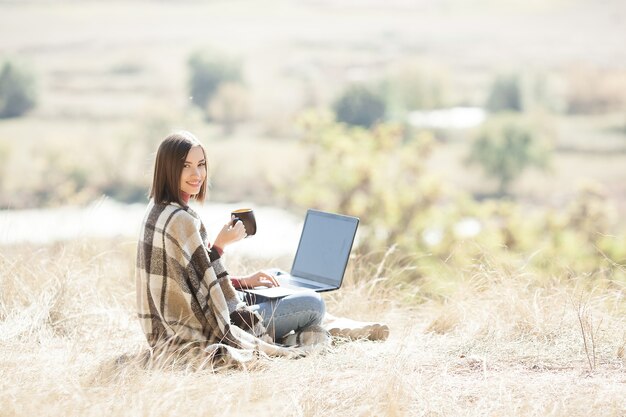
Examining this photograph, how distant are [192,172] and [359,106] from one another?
21.6m

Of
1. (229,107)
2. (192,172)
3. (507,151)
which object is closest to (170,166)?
(192,172)

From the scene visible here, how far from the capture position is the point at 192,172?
122 inches

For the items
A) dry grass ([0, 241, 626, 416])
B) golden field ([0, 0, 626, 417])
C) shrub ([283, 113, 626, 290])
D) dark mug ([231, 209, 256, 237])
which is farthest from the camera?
shrub ([283, 113, 626, 290])

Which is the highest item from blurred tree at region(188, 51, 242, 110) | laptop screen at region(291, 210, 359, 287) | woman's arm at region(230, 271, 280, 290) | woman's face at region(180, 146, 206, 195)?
blurred tree at region(188, 51, 242, 110)

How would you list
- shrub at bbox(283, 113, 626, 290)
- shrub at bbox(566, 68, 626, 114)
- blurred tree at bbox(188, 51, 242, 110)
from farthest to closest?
blurred tree at bbox(188, 51, 242, 110), shrub at bbox(566, 68, 626, 114), shrub at bbox(283, 113, 626, 290)

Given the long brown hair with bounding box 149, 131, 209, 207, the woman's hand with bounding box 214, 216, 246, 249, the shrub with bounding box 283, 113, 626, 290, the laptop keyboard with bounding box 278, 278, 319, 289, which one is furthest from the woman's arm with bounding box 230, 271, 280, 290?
the shrub with bounding box 283, 113, 626, 290

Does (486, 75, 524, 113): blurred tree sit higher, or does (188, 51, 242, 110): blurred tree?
(188, 51, 242, 110): blurred tree

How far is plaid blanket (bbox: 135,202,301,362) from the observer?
307 centimetres

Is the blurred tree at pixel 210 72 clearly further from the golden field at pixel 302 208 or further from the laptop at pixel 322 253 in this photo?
the laptop at pixel 322 253

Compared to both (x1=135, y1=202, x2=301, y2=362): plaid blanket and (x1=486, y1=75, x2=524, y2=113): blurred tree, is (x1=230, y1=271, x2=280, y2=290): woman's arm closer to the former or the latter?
(x1=135, y1=202, x2=301, y2=362): plaid blanket

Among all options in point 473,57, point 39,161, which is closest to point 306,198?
point 39,161

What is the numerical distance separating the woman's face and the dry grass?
0.64m

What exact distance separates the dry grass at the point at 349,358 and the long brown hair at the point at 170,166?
60 centimetres

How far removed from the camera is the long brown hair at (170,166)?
10.1 feet
